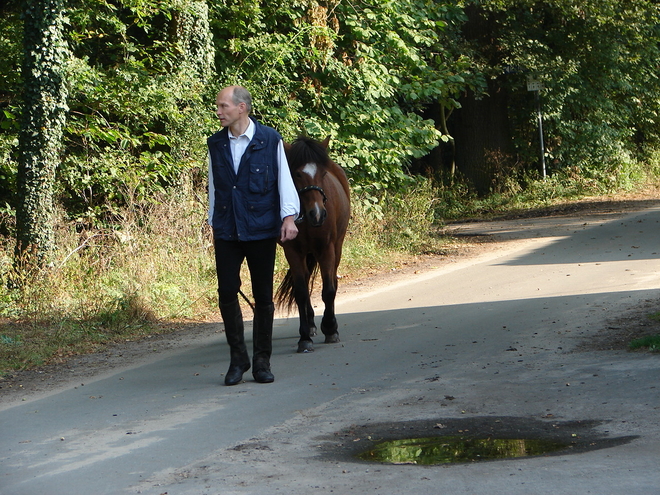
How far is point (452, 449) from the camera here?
513 cm

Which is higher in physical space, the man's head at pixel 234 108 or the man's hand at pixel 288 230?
the man's head at pixel 234 108

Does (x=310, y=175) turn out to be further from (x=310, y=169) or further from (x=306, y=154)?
(x=306, y=154)

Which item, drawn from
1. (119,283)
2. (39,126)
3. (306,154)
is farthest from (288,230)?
(39,126)

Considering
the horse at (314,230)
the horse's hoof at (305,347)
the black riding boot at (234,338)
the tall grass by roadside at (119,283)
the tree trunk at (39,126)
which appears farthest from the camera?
the tree trunk at (39,126)

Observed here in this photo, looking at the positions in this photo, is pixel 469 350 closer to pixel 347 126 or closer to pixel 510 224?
pixel 347 126

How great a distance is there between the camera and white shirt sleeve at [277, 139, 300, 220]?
7039mm

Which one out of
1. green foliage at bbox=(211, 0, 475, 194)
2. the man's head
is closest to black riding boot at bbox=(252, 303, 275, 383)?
the man's head

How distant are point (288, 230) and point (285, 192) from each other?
33 centimetres

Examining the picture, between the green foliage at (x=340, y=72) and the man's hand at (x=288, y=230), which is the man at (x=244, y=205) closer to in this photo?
the man's hand at (x=288, y=230)

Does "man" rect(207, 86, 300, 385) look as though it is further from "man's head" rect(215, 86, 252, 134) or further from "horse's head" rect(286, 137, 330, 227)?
"horse's head" rect(286, 137, 330, 227)

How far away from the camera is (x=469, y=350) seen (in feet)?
26.5

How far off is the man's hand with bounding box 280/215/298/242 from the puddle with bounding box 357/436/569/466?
211cm

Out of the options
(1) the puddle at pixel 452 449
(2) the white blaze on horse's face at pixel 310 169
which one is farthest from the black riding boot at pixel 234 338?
(1) the puddle at pixel 452 449

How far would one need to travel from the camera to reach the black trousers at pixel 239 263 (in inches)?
280
